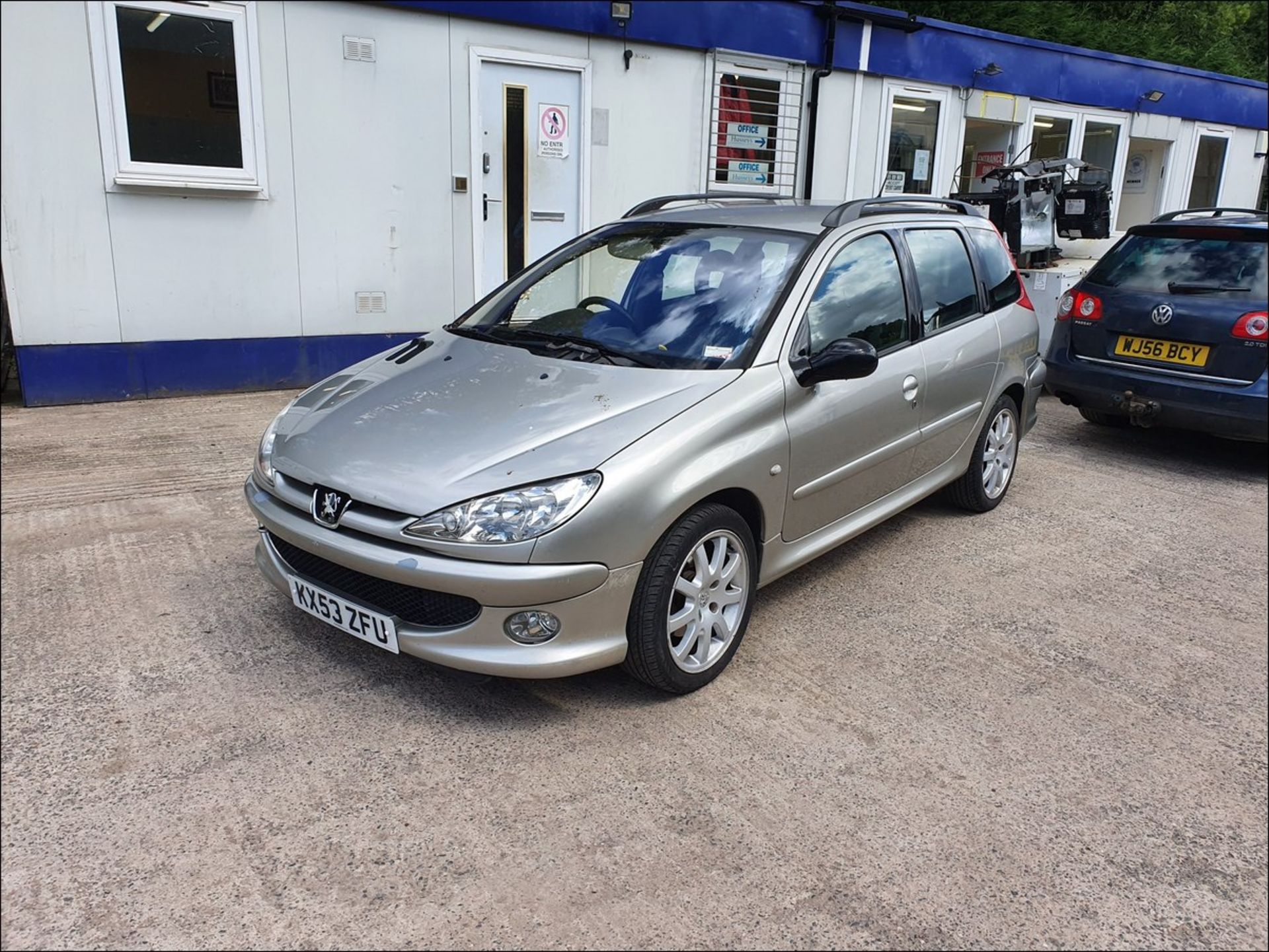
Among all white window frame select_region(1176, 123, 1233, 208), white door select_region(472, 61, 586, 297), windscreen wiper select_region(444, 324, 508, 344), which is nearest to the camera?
windscreen wiper select_region(444, 324, 508, 344)

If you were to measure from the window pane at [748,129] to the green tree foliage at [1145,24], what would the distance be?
15.4 ft

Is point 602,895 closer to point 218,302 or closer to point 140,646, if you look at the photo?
point 140,646

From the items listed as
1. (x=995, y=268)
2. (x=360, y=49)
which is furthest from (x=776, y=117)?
(x=995, y=268)

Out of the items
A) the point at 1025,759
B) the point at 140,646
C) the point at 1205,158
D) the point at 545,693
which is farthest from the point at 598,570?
the point at 1205,158

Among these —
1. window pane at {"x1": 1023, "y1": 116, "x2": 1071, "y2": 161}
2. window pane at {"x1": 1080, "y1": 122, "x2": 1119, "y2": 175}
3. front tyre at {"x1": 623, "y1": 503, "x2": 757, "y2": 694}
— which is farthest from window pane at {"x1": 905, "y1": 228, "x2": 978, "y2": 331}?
window pane at {"x1": 1080, "y1": 122, "x2": 1119, "y2": 175}

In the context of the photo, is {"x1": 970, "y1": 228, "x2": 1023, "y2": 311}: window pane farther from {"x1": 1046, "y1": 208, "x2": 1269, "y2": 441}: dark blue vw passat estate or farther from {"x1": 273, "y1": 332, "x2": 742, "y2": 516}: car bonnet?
{"x1": 273, "y1": 332, "x2": 742, "y2": 516}: car bonnet

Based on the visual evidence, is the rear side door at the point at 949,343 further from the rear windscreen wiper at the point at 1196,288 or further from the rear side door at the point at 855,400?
the rear windscreen wiper at the point at 1196,288

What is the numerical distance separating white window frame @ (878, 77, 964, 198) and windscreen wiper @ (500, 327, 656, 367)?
24.2 ft

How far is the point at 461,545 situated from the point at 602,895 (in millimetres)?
985

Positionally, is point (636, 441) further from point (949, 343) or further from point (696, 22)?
point (696, 22)

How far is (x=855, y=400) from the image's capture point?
141 inches

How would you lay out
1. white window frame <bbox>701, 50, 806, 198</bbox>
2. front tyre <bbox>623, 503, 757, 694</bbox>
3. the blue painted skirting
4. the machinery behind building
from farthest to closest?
the machinery behind building, white window frame <bbox>701, 50, 806, 198</bbox>, the blue painted skirting, front tyre <bbox>623, 503, 757, 694</bbox>

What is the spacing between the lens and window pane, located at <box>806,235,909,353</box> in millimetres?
3527

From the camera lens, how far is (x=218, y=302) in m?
6.70
